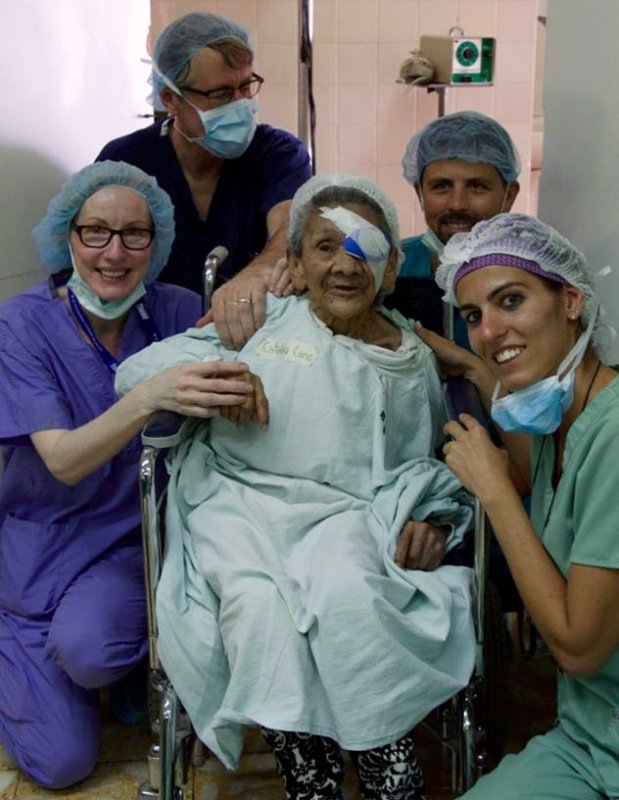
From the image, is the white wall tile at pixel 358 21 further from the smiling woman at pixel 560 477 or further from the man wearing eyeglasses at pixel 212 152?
the smiling woman at pixel 560 477

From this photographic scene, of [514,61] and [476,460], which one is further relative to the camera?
[514,61]

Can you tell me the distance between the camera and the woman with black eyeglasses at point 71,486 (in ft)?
6.32

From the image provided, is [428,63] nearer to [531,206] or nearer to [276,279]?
[531,206]

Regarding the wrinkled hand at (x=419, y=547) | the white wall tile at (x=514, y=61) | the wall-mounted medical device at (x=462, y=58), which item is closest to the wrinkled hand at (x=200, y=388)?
the wrinkled hand at (x=419, y=547)

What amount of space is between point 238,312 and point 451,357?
1.52 ft

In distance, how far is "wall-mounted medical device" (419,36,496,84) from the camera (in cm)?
427

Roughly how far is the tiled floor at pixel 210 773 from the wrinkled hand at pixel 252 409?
0.80 m

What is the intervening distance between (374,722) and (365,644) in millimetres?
121

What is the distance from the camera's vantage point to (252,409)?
1.75m

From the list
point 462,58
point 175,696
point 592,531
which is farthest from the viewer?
point 462,58

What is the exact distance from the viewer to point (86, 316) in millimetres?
2049

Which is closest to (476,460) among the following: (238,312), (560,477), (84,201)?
(560,477)

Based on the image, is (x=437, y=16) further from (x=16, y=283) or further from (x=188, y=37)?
(x=16, y=283)

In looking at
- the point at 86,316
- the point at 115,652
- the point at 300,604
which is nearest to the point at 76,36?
the point at 86,316
